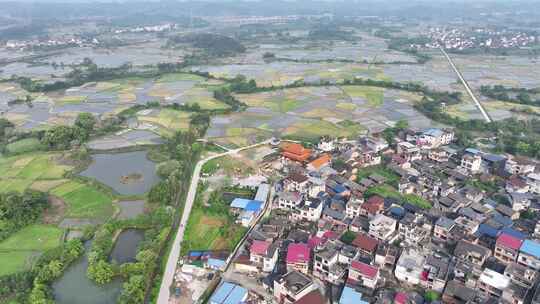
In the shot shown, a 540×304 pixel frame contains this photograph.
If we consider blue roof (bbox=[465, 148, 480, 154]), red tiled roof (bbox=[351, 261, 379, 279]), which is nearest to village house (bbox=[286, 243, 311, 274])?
red tiled roof (bbox=[351, 261, 379, 279])

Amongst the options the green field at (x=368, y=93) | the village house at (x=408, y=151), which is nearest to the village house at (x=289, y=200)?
the village house at (x=408, y=151)

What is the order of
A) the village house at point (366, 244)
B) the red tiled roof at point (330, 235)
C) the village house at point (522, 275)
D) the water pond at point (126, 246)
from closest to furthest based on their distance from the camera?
1. the village house at point (522, 275)
2. the village house at point (366, 244)
3. the red tiled roof at point (330, 235)
4. the water pond at point (126, 246)

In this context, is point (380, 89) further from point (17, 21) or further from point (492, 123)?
point (17, 21)

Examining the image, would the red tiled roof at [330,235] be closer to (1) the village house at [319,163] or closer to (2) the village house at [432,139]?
(1) the village house at [319,163]

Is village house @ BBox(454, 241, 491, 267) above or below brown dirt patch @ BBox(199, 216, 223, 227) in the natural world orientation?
above

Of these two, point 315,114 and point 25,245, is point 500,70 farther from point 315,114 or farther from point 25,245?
point 25,245

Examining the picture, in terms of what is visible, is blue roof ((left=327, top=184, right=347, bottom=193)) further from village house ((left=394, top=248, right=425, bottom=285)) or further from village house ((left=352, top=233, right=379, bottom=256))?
village house ((left=394, top=248, right=425, bottom=285))

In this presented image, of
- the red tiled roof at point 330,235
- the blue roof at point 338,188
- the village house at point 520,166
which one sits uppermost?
the village house at point 520,166
